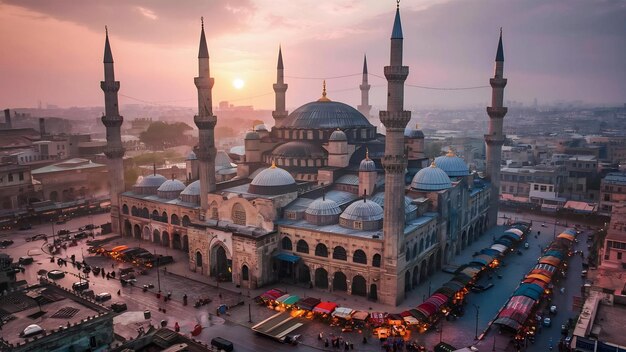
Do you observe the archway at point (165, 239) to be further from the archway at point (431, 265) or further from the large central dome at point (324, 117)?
the archway at point (431, 265)

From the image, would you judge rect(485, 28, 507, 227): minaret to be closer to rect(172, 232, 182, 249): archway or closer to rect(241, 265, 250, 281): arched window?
rect(241, 265, 250, 281): arched window

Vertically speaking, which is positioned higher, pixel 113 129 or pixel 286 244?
pixel 113 129

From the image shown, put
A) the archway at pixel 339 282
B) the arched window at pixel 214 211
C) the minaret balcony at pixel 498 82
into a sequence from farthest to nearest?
1. the minaret balcony at pixel 498 82
2. the arched window at pixel 214 211
3. the archway at pixel 339 282

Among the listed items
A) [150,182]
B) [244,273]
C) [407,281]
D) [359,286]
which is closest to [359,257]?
[359,286]

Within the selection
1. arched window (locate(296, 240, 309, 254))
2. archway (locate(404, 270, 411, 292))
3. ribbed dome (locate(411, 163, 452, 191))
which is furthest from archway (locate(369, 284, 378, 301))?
ribbed dome (locate(411, 163, 452, 191))

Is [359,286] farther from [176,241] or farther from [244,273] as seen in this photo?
[176,241]

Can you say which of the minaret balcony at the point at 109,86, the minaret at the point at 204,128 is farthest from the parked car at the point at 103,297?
the minaret balcony at the point at 109,86

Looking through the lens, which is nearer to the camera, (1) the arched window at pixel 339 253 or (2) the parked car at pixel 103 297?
(2) the parked car at pixel 103 297
